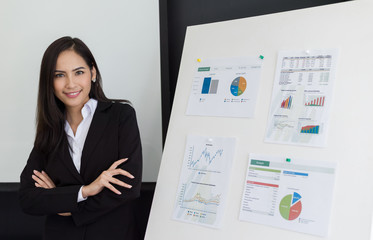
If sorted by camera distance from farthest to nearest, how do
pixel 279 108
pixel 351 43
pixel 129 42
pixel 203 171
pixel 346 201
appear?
1. pixel 129 42
2. pixel 203 171
3. pixel 279 108
4. pixel 351 43
5. pixel 346 201

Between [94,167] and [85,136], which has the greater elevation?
[85,136]

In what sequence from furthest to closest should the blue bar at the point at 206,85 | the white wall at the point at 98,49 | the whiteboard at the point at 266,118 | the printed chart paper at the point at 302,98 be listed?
the white wall at the point at 98,49 → the blue bar at the point at 206,85 → the printed chart paper at the point at 302,98 → the whiteboard at the point at 266,118

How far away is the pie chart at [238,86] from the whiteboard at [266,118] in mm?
90

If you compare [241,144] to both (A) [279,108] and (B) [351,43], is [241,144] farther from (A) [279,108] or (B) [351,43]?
(B) [351,43]

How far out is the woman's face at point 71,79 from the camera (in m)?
1.83

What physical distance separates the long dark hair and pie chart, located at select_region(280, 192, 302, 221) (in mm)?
1052

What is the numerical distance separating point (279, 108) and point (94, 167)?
2.86 feet

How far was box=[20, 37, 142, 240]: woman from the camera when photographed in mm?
1736

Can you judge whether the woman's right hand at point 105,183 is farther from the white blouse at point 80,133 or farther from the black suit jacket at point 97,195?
the white blouse at point 80,133

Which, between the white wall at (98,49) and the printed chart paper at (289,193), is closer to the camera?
the printed chart paper at (289,193)

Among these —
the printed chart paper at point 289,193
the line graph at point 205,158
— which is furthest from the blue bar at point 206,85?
the printed chart paper at point 289,193

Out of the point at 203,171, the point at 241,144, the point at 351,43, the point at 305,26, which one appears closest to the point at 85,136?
the point at 203,171

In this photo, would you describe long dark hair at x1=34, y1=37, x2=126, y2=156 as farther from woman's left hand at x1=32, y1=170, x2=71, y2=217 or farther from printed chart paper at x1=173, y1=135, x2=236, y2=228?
printed chart paper at x1=173, y1=135, x2=236, y2=228

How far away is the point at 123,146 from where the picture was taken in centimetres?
182
